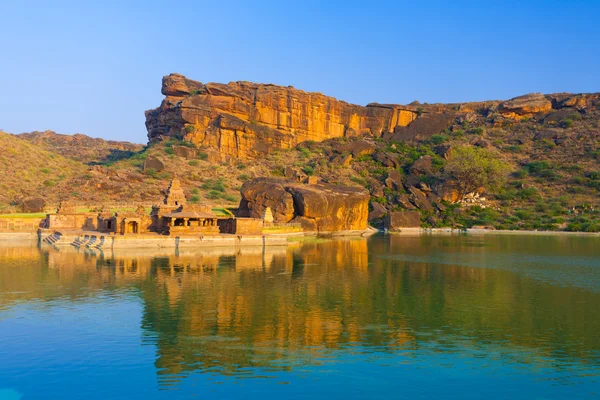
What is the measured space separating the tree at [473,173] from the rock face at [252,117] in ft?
103

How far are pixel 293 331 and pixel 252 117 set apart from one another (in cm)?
8288

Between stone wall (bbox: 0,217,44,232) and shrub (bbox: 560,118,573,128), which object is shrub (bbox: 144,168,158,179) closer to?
stone wall (bbox: 0,217,44,232)

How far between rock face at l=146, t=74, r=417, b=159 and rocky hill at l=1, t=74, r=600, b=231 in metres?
0.21

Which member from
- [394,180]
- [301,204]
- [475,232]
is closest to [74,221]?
[301,204]

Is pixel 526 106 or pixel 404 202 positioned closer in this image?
pixel 404 202

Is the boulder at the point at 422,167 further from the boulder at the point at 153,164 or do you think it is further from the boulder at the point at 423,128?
the boulder at the point at 153,164

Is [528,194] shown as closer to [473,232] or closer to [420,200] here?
[420,200]

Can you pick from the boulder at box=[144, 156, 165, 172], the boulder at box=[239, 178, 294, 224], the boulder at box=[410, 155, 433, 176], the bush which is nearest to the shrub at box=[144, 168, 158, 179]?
the boulder at box=[144, 156, 165, 172]

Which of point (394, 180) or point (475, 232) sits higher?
point (394, 180)

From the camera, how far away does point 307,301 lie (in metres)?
22.1

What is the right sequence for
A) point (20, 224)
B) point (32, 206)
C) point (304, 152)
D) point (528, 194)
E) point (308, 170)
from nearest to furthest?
point (20, 224) → point (32, 206) → point (528, 194) → point (308, 170) → point (304, 152)

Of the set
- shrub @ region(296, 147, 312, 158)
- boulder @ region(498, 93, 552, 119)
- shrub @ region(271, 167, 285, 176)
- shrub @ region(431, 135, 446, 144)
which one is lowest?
shrub @ region(271, 167, 285, 176)

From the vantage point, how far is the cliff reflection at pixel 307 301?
51.8ft

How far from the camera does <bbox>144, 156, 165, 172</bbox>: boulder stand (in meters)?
77.6
